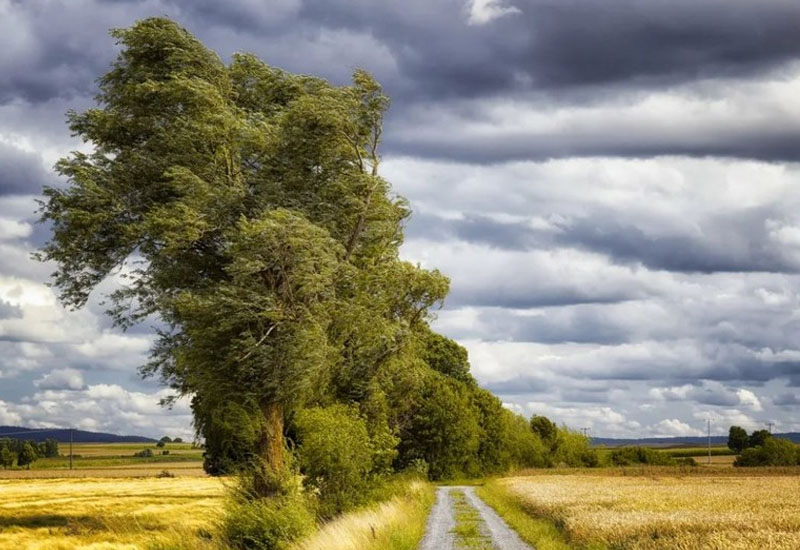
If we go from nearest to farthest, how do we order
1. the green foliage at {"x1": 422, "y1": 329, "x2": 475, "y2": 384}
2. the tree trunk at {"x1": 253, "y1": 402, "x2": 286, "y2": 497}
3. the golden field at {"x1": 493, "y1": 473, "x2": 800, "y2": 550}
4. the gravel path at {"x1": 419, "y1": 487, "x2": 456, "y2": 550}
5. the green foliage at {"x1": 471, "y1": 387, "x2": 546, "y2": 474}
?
the golden field at {"x1": 493, "y1": 473, "x2": 800, "y2": 550}
the gravel path at {"x1": 419, "y1": 487, "x2": 456, "y2": 550}
the tree trunk at {"x1": 253, "y1": 402, "x2": 286, "y2": 497}
the green foliage at {"x1": 471, "y1": 387, "x2": 546, "y2": 474}
the green foliage at {"x1": 422, "y1": 329, "x2": 475, "y2": 384}

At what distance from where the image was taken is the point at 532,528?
108ft

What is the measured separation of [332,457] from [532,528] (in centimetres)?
816

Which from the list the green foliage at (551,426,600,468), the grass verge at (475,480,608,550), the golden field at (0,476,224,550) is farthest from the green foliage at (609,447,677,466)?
the grass verge at (475,480,608,550)

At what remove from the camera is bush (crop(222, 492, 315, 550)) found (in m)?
27.7

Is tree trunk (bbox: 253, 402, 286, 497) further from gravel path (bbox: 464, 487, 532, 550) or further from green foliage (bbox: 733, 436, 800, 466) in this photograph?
green foliage (bbox: 733, 436, 800, 466)

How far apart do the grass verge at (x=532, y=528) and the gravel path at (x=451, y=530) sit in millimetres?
358

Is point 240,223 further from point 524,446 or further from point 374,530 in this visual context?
point 524,446

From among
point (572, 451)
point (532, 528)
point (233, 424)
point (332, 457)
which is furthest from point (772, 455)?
point (233, 424)

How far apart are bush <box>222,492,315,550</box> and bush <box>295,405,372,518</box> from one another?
178 inches

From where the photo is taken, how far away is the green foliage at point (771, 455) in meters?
148

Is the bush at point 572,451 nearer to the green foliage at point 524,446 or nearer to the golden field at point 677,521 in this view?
the green foliage at point 524,446

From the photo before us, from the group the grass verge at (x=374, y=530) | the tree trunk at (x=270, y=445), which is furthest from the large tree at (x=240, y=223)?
the grass verge at (x=374, y=530)

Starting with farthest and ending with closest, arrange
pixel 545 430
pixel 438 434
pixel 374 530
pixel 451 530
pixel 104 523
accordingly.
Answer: pixel 545 430, pixel 438 434, pixel 104 523, pixel 451 530, pixel 374 530

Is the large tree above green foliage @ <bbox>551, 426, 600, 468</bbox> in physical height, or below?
above
